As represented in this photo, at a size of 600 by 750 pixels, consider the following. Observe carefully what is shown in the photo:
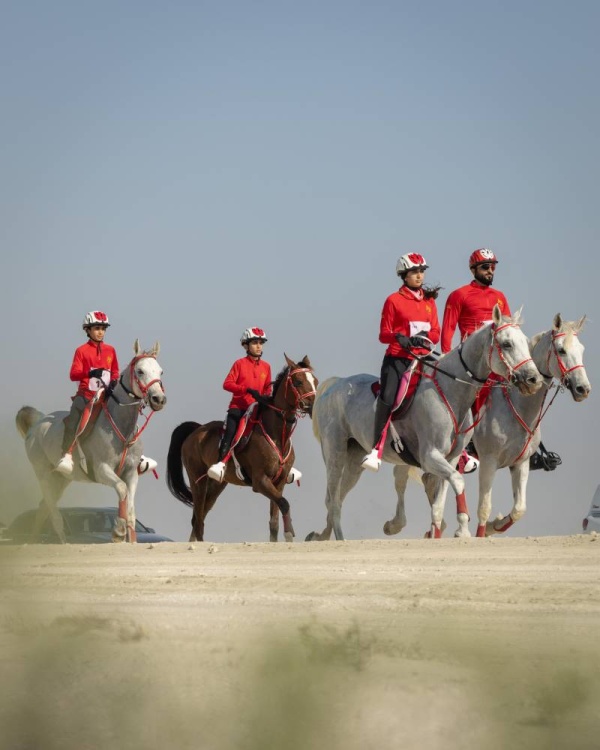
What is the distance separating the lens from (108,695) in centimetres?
630

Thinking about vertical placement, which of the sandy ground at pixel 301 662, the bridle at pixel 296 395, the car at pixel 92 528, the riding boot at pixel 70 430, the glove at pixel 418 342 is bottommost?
the sandy ground at pixel 301 662

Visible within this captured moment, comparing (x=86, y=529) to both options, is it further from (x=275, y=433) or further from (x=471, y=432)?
(x=471, y=432)

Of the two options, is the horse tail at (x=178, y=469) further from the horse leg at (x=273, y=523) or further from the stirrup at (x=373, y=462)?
the stirrup at (x=373, y=462)

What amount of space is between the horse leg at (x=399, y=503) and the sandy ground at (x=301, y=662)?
6.75 m

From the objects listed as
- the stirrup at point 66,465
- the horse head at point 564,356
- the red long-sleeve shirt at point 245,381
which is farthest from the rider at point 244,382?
the horse head at point 564,356

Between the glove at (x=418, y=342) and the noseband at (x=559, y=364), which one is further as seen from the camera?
the glove at (x=418, y=342)

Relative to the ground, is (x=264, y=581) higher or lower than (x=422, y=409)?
lower

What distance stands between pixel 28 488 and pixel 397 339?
1014 centimetres

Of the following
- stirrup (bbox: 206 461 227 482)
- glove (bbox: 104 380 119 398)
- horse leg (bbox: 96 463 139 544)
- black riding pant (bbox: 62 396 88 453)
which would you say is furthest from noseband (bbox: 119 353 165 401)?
stirrup (bbox: 206 461 227 482)

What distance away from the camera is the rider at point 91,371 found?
60.2 feet

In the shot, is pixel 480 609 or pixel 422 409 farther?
pixel 422 409

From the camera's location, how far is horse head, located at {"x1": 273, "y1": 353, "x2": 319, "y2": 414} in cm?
1847

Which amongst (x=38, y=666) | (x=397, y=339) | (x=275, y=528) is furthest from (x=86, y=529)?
(x=38, y=666)

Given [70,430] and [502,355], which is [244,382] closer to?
[70,430]
